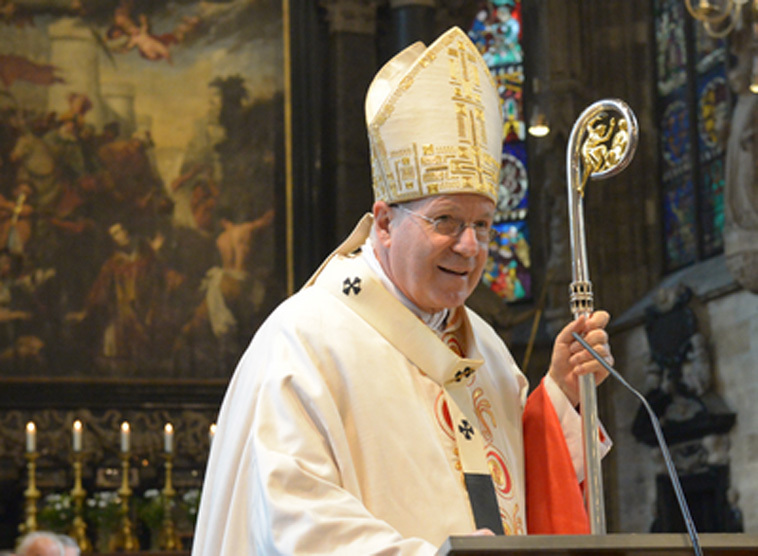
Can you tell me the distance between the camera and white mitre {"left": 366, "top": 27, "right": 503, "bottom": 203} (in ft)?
10.4

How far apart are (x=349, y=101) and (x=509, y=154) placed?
1704mm

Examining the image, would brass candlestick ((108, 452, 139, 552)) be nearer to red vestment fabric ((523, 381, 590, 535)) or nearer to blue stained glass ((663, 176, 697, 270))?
blue stained glass ((663, 176, 697, 270))

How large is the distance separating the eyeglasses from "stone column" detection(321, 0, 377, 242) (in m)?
8.27

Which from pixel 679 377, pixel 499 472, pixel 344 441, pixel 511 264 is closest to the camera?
pixel 344 441

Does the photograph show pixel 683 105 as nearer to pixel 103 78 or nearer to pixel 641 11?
pixel 641 11

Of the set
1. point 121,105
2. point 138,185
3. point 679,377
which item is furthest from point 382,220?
point 121,105

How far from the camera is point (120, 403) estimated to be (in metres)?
10.4

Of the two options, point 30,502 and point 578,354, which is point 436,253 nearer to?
point 578,354

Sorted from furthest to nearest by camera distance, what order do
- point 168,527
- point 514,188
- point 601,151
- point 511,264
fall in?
point 514,188, point 511,264, point 168,527, point 601,151

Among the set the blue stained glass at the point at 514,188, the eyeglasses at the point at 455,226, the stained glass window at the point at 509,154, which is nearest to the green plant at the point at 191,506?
the stained glass window at the point at 509,154

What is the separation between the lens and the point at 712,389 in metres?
10.2

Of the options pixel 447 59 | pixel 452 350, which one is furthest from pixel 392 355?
pixel 447 59

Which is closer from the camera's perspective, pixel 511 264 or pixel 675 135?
pixel 675 135

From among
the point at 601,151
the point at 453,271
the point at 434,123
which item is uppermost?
the point at 434,123
